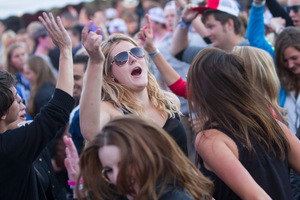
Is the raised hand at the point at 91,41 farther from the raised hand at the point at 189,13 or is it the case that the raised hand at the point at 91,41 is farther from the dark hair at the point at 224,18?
the dark hair at the point at 224,18

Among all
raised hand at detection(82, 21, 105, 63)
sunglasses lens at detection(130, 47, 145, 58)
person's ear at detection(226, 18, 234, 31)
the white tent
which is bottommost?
the white tent

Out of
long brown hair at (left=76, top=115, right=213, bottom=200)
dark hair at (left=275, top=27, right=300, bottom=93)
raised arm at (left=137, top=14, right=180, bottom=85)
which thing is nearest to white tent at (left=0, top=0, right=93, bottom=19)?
raised arm at (left=137, top=14, right=180, bottom=85)

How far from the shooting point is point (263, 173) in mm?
2031

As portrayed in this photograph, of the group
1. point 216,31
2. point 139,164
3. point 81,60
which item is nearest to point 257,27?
point 216,31

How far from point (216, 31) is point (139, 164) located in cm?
342

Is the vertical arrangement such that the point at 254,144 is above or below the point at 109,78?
below

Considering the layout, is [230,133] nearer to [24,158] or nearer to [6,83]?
[24,158]

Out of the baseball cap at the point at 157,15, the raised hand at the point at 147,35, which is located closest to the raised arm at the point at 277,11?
the baseball cap at the point at 157,15

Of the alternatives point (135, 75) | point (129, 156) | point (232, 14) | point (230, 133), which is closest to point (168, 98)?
point (135, 75)

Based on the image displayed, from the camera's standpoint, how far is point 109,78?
2.80 metres

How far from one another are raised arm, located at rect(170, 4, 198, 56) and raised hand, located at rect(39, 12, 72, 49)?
2.18 m

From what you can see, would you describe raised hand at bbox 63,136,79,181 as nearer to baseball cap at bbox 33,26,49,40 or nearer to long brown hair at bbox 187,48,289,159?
long brown hair at bbox 187,48,289,159

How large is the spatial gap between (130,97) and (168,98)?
1.29 feet

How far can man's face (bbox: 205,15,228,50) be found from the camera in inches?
183
